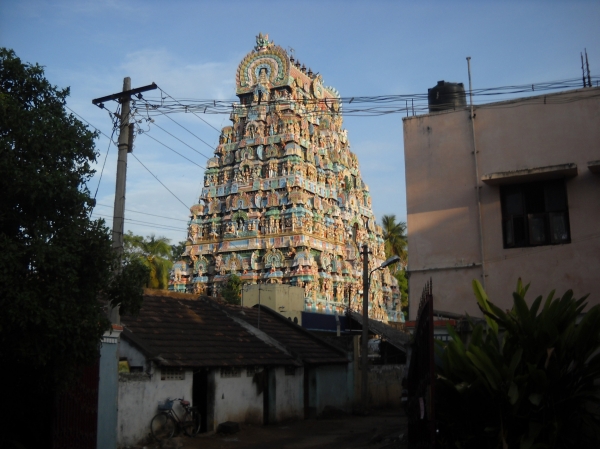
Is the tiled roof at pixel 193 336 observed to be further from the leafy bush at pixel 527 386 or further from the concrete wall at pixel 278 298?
the concrete wall at pixel 278 298

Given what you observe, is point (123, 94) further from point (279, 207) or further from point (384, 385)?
point (279, 207)

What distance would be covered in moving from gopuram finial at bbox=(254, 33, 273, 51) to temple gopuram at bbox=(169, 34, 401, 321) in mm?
144

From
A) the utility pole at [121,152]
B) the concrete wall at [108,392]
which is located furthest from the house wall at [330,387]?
the utility pole at [121,152]

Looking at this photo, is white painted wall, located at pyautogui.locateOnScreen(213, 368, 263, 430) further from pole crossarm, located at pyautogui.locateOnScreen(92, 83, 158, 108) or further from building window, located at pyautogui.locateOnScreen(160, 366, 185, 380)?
pole crossarm, located at pyautogui.locateOnScreen(92, 83, 158, 108)

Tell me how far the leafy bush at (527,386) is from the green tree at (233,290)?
33.2 m

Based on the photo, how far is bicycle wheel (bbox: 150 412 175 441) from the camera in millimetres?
17250

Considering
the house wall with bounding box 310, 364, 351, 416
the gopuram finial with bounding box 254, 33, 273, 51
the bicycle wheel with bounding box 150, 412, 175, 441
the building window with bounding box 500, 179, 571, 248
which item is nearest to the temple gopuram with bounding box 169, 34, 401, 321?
the gopuram finial with bounding box 254, 33, 273, 51

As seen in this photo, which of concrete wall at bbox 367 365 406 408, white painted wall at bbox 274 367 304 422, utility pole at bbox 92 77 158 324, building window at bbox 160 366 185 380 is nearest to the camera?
utility pole at bbox 92 77 158 324

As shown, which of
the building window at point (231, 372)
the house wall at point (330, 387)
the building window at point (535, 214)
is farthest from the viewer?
the house wall at point (330, 387)

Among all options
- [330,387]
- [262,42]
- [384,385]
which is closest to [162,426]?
[330,387]

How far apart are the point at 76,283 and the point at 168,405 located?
302 inches

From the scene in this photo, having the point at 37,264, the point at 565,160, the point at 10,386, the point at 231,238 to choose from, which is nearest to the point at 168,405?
the point at 10,386

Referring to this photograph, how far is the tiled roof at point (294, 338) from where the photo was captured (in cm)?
2480

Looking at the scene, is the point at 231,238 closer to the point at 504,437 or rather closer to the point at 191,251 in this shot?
the point at 191,251
